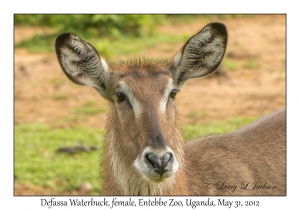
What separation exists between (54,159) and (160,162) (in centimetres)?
534

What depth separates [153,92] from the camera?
16.8 ft

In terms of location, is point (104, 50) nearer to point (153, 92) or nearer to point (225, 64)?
point (225, 64)

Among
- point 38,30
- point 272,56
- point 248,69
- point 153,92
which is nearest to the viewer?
point 153,92

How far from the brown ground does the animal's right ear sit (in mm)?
3425

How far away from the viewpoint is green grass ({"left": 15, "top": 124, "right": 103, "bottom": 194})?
874 centimetres

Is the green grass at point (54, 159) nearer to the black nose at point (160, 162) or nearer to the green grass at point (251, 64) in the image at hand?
the black nose at point (160, 162)

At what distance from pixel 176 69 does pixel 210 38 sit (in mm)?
428

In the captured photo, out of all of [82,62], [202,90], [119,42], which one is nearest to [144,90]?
[82,62]

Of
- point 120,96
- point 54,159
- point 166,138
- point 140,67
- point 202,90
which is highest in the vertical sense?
point 202,90

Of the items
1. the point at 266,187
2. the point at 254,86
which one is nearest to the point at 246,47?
the point at 254,86

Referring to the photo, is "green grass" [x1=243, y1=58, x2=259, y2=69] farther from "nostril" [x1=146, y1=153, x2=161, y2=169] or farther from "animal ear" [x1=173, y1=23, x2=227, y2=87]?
"nostril" [x1=146, y1=153, x2=161, y2=169]

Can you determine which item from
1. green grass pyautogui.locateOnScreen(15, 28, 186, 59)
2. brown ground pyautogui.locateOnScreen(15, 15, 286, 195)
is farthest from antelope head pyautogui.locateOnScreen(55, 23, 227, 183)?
green grass pyautogui.locateOnScreen(15, 28, 186, 59)

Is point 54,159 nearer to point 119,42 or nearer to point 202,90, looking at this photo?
point 202,90

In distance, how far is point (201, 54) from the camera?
554 cm
